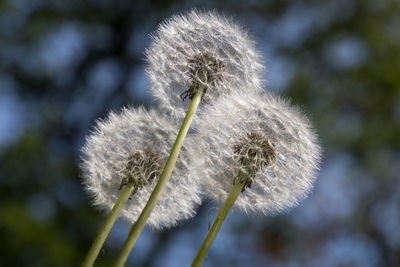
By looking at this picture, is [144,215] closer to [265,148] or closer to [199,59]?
[265,148]

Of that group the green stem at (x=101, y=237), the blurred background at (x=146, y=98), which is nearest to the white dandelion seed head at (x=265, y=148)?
the green stem at (x=101, y=237)

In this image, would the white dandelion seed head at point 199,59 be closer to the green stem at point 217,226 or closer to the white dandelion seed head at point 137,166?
the white dandelion seed head at point 137,166

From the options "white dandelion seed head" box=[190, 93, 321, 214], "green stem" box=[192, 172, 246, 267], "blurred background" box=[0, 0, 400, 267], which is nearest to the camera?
"green stem" box=[192, 172, 246, 267]

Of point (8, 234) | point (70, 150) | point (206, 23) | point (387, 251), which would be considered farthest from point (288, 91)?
point (206, 23)

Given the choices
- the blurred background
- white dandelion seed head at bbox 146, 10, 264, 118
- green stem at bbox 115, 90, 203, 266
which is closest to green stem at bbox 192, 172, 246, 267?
green stem at bbox 115, 90, 203, 266

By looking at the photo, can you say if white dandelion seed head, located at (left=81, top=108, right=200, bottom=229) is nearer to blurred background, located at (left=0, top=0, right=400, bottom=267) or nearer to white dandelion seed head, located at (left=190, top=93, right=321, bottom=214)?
white dandelion seed head, located at (left=190, top=93, right=321, bottom=214)
